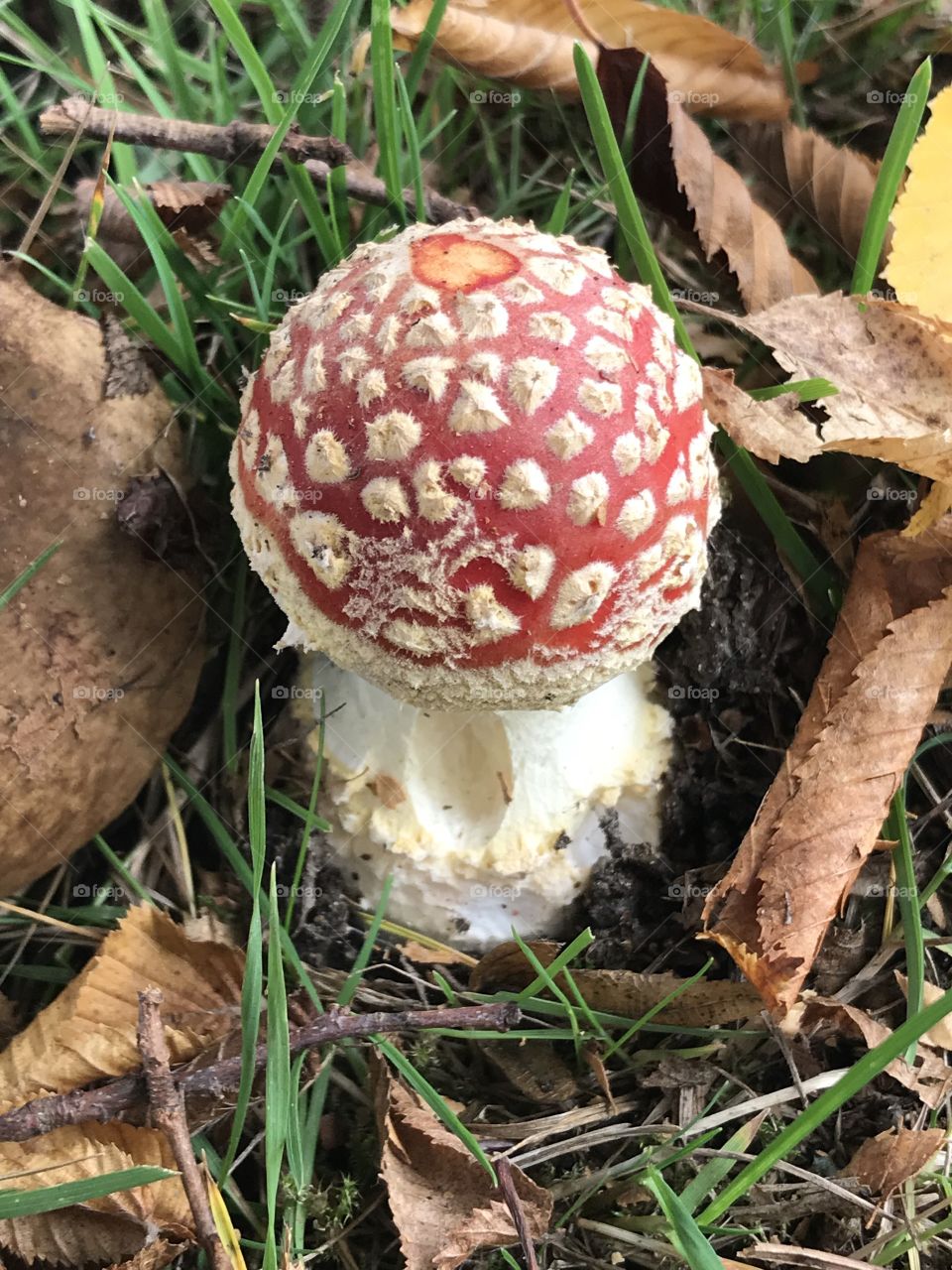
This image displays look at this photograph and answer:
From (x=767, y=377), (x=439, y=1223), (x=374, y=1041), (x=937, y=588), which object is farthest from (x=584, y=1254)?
(x=767, y=377)

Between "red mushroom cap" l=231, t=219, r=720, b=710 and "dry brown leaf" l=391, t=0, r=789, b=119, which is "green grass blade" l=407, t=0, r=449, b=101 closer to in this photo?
"dry brown leaf" l=391, t=0, r=789, b=119

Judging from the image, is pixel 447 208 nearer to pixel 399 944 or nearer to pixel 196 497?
pixel 196 497

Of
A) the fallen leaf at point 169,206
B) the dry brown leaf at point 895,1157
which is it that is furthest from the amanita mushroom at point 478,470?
the dry brown leaf at point 895,1157

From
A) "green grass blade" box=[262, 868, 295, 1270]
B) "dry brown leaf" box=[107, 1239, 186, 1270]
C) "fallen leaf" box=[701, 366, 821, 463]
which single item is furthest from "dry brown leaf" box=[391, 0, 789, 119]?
"dry brown leaf" box=[107, 1239, 186, 1270]

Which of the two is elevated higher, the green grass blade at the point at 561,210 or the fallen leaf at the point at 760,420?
the green grass blade at the point at 561,210

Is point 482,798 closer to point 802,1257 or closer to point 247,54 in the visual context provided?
point 802,1257

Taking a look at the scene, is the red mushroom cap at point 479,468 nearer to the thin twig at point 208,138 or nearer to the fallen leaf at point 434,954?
the thin twig at point 208,138
